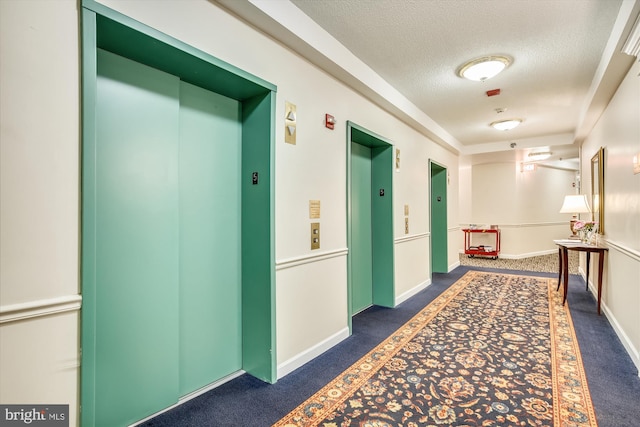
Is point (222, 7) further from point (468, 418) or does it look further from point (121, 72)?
point (468, 418)

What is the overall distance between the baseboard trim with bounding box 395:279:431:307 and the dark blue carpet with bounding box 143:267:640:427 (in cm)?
81

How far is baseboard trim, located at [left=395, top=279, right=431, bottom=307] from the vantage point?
424cm

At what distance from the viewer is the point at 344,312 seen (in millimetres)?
3125

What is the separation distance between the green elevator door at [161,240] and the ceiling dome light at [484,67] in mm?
2442

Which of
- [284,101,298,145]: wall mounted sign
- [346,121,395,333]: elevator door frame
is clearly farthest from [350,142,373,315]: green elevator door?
[284,101,298,145]: wall mounted sign

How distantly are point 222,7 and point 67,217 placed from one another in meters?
1.56

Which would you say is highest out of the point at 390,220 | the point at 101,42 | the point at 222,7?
the point at 222,7

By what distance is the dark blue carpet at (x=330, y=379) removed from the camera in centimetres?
187

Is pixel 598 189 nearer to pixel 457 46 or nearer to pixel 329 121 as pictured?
pixel 457 46

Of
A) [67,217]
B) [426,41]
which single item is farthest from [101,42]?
[426,41]

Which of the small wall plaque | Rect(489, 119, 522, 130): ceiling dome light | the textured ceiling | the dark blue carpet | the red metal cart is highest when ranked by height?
the textured ceiling

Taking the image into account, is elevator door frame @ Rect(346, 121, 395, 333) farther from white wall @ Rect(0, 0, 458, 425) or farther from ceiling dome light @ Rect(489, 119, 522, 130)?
ceiling dome light @ Rect(489, 119, 522, 130)

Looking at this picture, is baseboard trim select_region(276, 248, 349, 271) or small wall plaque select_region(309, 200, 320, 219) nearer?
baseboard trim select_region(276, 248, 349, 271)

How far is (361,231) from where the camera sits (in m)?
3.99
